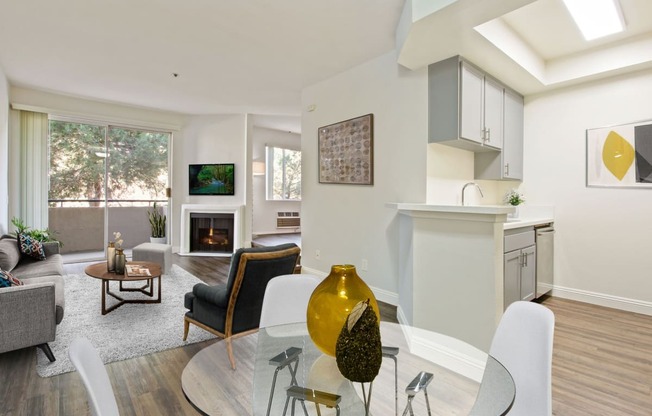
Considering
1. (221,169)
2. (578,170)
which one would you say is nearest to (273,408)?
(578,170)

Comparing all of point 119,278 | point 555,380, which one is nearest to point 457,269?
point 555,380

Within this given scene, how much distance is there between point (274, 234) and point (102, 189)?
14.7 ft

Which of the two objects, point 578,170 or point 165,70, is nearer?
point 578,170

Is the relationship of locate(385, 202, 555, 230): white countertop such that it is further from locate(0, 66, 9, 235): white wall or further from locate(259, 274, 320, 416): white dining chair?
locate(0, 66, 9, 235): white wall

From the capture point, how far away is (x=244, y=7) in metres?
2.88

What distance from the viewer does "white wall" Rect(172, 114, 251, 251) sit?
6.76 m

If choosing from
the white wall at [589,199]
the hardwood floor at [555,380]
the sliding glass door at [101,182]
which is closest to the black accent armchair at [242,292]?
the hardwood floor at [555,380]

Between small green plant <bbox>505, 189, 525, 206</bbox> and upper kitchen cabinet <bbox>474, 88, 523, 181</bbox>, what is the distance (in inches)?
8.3

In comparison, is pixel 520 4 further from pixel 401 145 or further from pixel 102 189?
pixel 102 189

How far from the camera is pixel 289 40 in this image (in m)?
3.47

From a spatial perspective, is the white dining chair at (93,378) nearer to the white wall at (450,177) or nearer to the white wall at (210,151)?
the white wall at (450,177)

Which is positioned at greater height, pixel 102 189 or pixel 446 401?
pixel 102 189

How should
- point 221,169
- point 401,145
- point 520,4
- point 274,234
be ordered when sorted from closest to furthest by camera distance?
point 520,4 → point 401,145 → point 221,169 → point 274,234

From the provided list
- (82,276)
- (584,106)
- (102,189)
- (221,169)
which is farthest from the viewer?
(221,169)
